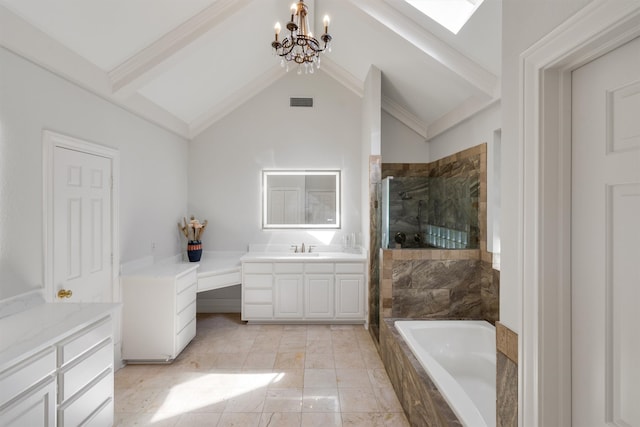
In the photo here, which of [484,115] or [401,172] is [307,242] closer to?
[401,172]

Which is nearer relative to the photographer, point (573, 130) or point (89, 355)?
point (573, 130)

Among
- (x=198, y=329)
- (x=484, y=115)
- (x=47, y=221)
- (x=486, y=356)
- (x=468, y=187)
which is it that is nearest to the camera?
(x=47, y=221)

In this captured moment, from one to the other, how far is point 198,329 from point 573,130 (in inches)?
161

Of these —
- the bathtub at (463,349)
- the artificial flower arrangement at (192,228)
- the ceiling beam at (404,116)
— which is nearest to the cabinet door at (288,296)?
the artificial flower arrangement at (192,228)

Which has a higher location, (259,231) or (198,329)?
(259,231)

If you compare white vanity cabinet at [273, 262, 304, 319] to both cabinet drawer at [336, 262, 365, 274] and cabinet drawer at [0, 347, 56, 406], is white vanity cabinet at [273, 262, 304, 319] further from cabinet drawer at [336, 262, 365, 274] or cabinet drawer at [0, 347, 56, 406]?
cabinet drawer at [0, 347, 56, 406]

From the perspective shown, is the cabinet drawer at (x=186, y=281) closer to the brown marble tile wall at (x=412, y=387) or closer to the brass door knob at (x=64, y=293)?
the brass door knob at (x=64, y=293)

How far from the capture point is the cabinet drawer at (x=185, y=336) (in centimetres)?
312

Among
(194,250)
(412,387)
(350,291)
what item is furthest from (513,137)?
(194,250)

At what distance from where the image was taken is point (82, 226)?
8.18 ft

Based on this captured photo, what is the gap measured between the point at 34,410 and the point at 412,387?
2.07 meters

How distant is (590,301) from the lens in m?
0.93

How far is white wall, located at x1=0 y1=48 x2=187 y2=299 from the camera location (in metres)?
1.88

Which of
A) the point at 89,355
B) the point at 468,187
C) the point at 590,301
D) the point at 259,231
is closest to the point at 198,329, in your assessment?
the point at 259,231
